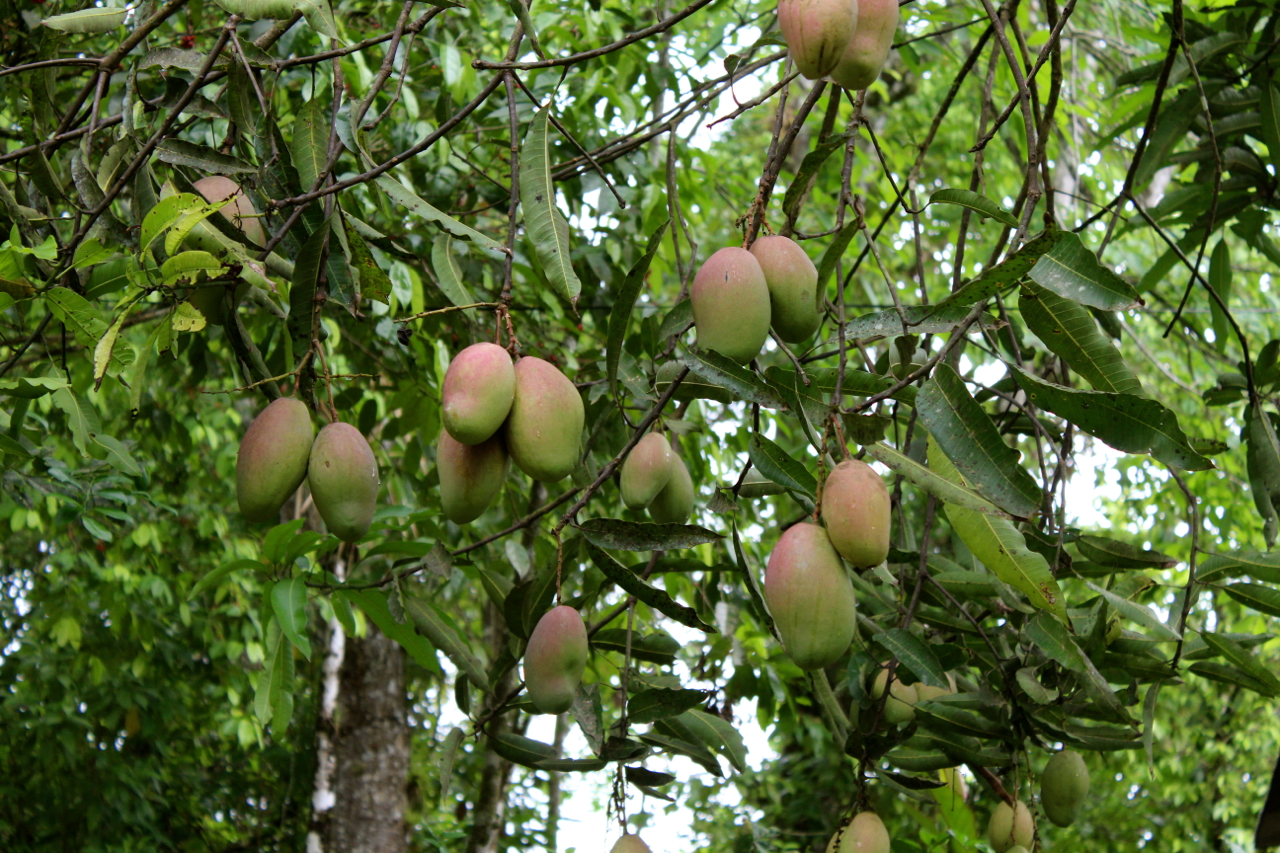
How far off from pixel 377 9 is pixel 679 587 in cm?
184

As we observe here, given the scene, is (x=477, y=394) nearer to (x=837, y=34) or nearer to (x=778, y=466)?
(x=778, y=466)

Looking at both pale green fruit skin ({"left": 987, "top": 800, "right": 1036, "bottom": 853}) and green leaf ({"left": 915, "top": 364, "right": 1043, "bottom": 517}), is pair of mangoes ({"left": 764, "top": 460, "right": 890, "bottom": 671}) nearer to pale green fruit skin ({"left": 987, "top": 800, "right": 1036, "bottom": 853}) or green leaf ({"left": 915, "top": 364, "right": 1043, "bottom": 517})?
green leaf ({"left": 915, "top": 364, "right": 1043, "bottom": 517})

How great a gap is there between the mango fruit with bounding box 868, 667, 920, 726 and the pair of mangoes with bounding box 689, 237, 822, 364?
76cm

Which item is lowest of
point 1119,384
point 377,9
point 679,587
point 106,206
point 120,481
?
point 1119,384

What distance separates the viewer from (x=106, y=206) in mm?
1078

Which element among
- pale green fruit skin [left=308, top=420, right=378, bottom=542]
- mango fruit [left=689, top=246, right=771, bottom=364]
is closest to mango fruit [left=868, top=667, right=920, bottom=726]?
mango fruit [left=689, top=246, right=771, bottom=364]

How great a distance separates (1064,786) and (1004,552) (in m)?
0.80

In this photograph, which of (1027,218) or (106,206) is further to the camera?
(106,206)

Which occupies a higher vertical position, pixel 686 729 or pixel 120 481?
pixel 120 481

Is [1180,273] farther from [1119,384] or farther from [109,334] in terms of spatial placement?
[109,334]

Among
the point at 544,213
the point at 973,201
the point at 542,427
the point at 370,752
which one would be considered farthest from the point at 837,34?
the point at 370,752

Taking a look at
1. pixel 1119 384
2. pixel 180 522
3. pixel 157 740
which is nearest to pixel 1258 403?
pixel 1119 384

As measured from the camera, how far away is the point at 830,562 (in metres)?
0.90

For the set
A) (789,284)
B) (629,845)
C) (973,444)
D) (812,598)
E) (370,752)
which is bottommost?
(629,845)
